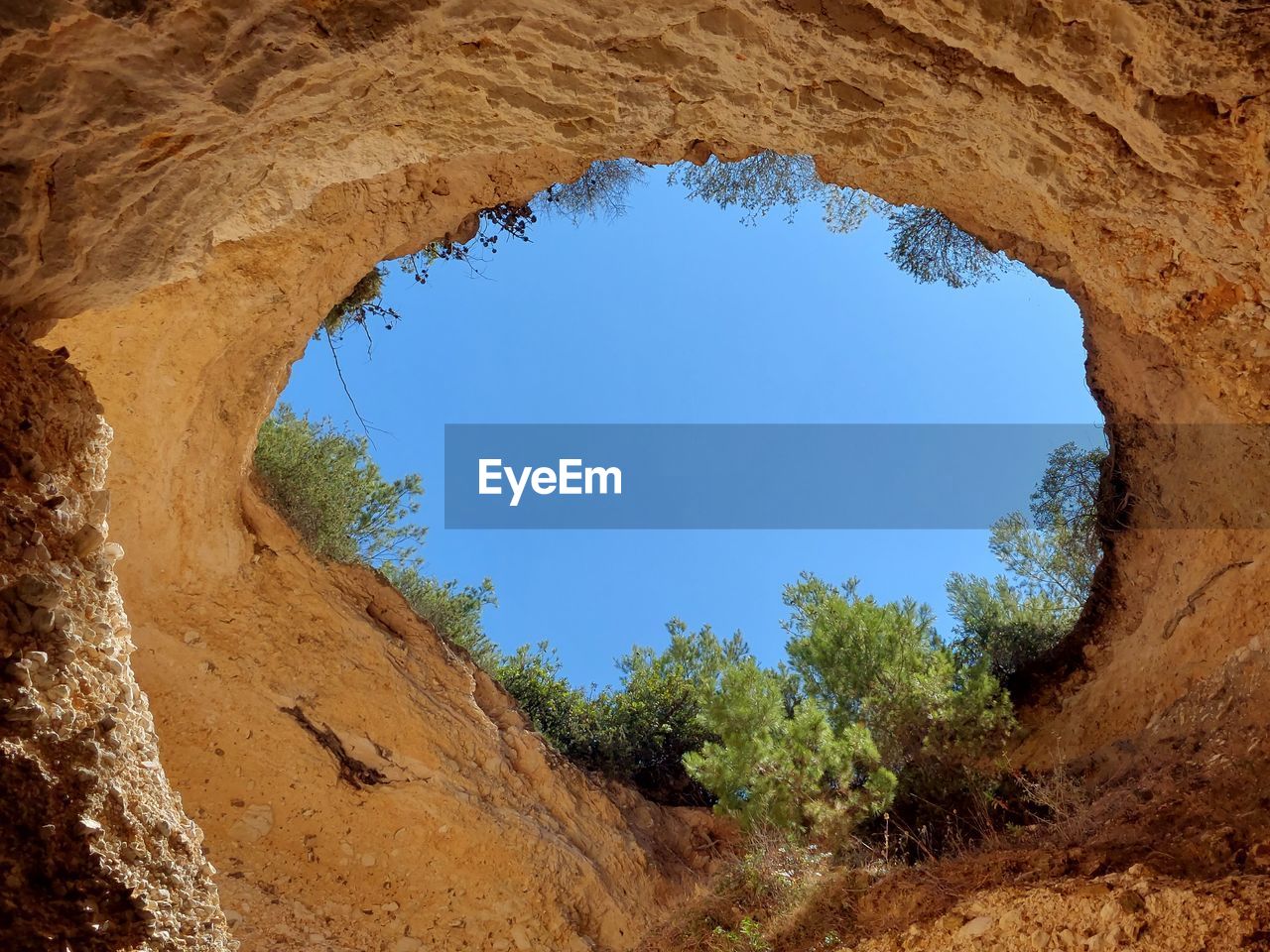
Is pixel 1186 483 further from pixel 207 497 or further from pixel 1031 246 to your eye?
pixel 207 497

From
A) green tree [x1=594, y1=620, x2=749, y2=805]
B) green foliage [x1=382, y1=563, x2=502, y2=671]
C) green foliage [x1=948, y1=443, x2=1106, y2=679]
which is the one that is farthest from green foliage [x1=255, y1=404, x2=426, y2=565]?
green foliage [x1=948, y1=443, x2=1106, y2=679]

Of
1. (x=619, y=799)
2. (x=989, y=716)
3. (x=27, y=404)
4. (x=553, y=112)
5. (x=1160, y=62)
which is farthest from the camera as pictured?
(x=619, y=799)

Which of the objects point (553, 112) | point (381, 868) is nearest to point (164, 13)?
point (553, 112)

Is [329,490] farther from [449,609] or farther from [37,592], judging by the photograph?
[37,592]

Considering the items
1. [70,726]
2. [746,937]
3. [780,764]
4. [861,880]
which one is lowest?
[746,937]

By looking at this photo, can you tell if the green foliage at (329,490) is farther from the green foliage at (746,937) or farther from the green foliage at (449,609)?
the green foliage at (746,937)

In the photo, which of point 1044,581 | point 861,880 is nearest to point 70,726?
point 861,880
